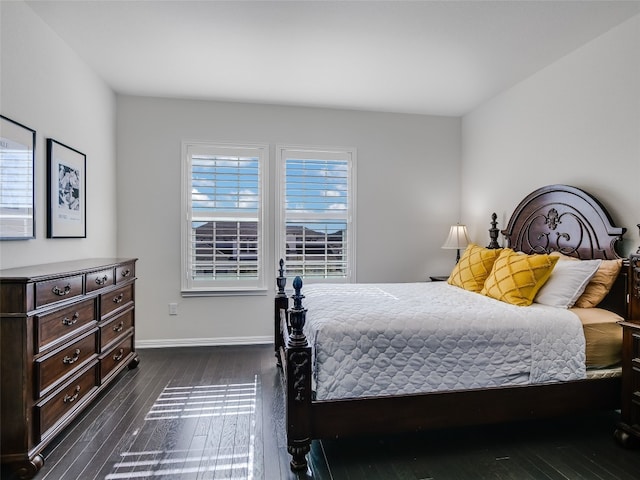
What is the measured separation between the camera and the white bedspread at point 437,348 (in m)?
1.94

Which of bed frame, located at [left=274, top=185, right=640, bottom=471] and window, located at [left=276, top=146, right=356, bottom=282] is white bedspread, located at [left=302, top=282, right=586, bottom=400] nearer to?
bed frame, located at [left=274, top=185, right=640, bottom=471]

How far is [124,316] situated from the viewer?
3072mm

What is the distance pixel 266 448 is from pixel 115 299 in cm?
166

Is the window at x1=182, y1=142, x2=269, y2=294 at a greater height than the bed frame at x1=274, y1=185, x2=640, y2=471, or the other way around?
the window at x1=182, y1=142, x2=269, y2=294

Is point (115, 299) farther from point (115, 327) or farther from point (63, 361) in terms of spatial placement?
point (63, 361)

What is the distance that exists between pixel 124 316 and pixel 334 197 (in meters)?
2.43

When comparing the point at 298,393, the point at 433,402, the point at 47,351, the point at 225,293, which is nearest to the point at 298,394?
the point at 298,393

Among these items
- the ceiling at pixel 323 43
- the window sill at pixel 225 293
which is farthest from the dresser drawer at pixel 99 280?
the ceiling at pixel 323 43

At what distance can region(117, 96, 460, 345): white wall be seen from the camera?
12.8ft

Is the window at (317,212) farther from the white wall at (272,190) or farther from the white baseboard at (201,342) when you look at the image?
the white baseboard at (201,342)

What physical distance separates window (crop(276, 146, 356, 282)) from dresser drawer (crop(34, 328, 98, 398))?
2.09m

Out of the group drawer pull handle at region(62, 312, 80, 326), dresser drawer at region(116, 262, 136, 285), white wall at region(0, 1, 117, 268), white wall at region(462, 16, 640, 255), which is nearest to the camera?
drawer pull handle at region(62, 312, 80, 326)

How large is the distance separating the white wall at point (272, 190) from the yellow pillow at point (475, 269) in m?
0.94

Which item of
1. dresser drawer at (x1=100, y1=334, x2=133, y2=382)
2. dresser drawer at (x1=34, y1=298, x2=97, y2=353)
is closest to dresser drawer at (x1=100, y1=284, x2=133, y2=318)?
dresser drawer at (x1=34, y1=298, x2=97, y2=353)
